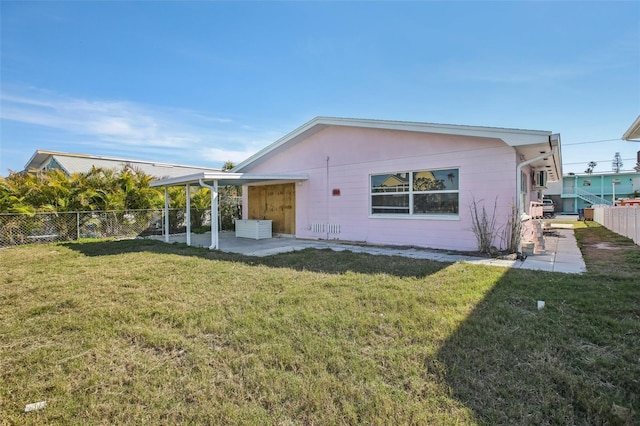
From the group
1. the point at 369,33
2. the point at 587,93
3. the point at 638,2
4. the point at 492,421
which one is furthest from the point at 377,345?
the point at 587,93

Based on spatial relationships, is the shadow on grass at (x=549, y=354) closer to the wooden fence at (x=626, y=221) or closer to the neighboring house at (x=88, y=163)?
the wooden fence at (x=626, y=221)

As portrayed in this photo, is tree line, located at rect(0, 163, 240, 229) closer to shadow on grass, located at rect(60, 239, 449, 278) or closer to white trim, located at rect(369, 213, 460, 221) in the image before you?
shadow on grass, located at rect(60, 239, 449, 278)

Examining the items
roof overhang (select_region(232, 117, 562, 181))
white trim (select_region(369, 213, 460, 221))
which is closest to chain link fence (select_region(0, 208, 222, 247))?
roof overhang (select_region(232, 117, 562, 181))

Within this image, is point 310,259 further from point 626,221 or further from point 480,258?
point 626,221

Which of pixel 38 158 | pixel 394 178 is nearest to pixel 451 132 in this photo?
pixel 394 178

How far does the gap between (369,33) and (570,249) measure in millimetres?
8861

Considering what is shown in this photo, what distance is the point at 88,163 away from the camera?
19891 millimetres

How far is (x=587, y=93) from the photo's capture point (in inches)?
569

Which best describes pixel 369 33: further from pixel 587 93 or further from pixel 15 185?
pixel 15 185

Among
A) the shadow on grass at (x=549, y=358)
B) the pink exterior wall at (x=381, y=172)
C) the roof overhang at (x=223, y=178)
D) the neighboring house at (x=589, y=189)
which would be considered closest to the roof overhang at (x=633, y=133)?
the pink exterior wall at (x=381, y=172)

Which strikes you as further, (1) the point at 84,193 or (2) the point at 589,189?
(2) the point at 589,189

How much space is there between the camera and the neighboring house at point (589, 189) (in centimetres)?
3809

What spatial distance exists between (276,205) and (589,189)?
44.6 metres

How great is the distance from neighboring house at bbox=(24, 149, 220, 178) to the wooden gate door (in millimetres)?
8626
